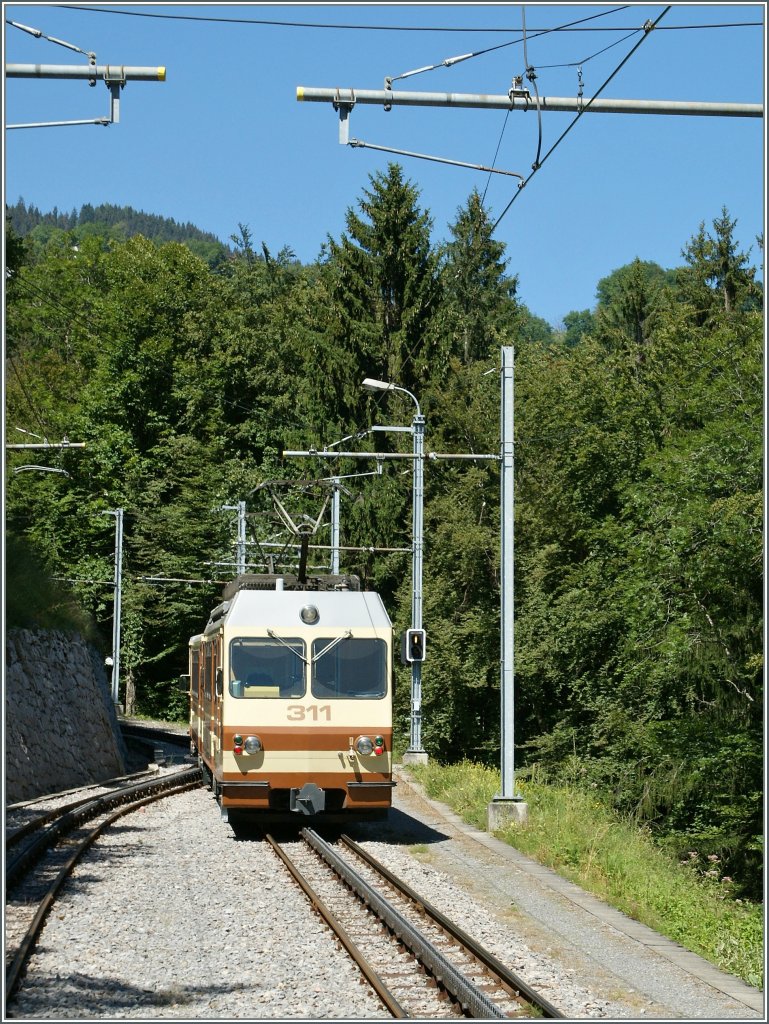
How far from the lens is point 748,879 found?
85.0 feet

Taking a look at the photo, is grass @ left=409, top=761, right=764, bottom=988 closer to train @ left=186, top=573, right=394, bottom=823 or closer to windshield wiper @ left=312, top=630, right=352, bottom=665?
train @ left=186, top=573, right=394, bottom=823

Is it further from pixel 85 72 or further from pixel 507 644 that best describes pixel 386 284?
pixel 85 72

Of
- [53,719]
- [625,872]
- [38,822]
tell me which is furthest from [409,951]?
[53,719]

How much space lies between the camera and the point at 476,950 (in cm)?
978

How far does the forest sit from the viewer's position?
27078mm

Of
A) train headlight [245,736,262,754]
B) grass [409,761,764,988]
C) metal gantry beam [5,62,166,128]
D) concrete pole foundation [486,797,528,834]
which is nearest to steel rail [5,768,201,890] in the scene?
train headlight [245,736,262,754]

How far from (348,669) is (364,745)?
1035mm

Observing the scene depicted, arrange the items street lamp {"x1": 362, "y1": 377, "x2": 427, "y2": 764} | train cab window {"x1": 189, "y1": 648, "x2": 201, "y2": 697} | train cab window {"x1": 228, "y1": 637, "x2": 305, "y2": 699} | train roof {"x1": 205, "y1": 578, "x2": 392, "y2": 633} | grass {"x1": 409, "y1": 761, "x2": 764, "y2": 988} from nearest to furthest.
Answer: grass {"x1": 409, "y1": 761, "x2": 764, "y2": 988} → train cab window {"x1": 228, "y1": 637, "x2": 305, "y2": 699} → train roof {"x1": 205, "y1": 578, "x2": 392, "y2": 633} → train cab window {"x1": 189, "y1": 648, "x2": 201, "y2": 697} → street lamp {"x1": 362, "y1": 377, "x2": 427, "y2": 764}

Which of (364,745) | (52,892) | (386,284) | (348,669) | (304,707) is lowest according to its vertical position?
(52,892)

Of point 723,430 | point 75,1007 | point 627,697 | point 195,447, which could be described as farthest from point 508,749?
point 195,447

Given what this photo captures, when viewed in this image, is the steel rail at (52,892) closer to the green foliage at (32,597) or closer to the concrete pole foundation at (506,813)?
the green foliage at (32,597)

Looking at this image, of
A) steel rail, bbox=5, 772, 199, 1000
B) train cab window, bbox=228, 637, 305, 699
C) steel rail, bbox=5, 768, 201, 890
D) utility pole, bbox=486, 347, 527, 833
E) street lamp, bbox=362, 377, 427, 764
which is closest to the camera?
steel rail, bbox=5, 772, 199, 1000

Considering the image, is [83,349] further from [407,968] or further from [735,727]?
[407,968]

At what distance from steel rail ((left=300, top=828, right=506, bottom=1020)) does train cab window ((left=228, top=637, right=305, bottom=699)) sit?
9.97 ft
